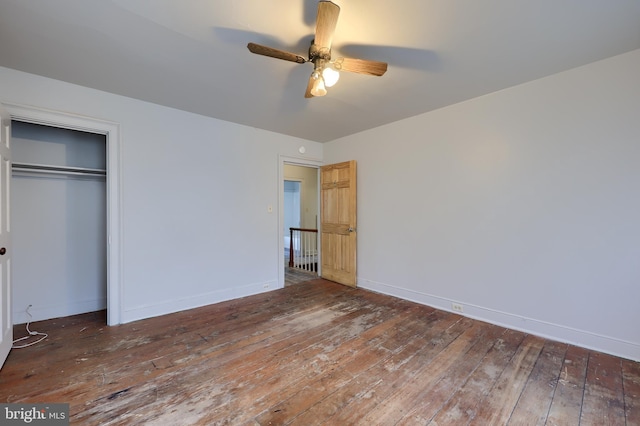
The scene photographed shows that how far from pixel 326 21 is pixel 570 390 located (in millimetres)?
3036

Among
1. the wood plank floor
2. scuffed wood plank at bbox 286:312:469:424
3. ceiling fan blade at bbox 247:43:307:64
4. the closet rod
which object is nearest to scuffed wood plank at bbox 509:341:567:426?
the wood plank floor

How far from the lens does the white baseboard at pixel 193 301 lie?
120 inches

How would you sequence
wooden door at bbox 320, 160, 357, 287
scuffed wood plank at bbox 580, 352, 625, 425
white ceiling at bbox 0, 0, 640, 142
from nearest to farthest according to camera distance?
scuffed wood plank at bbox 580, 352, 625, 425
white ceiling at bbox 0, 0, 640, 142
wooden door at bbox 320, 160, 357, 287

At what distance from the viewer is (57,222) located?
3127 millimetres

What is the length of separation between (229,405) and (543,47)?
3604mm

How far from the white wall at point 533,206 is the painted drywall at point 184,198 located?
2.08m

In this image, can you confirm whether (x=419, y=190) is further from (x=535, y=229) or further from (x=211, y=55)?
(x=211, y=55)

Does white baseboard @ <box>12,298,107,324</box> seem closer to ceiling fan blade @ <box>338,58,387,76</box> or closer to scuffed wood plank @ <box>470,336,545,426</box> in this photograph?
ceiling fan blade @ <box>338,58,387,76</box>

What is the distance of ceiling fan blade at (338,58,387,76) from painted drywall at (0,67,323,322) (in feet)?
7.67

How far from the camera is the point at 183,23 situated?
186 cm

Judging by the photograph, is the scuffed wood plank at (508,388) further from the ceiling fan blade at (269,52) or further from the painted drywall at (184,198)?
the painted drywall at (184,198)

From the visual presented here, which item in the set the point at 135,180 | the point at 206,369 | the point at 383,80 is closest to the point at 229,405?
the point at 206,369

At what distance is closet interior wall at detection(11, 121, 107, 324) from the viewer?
2934 millimetres

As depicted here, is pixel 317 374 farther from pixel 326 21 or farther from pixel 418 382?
pixel 326 21
